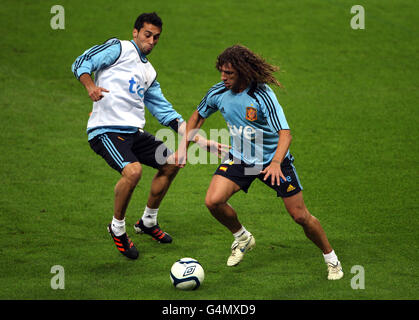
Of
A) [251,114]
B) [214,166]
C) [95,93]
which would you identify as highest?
[95,93]

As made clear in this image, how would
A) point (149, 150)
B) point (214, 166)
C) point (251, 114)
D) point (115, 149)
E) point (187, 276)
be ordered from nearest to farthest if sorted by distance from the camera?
point (187, 276)
point (251, 114)
point (115, 149)
point (149, 150)
point (214, 166)

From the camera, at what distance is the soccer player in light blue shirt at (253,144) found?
18.7 feet

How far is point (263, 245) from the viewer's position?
22.1ft

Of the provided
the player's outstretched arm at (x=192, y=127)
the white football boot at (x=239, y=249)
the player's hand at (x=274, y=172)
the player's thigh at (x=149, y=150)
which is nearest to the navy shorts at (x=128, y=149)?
the player's thigh at (x=149, y=150)

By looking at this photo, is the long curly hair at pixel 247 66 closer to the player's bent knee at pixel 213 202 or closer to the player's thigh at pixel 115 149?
the player's bent knee at pixel 213 202

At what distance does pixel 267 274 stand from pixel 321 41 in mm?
9806

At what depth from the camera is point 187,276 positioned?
17.9 ft

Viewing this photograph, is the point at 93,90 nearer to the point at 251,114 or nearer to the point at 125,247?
the point at 251,114

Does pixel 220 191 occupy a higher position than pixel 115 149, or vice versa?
pixel 115 149

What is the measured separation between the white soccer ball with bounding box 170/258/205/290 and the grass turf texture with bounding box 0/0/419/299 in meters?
0.09

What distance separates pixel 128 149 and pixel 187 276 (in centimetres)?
162

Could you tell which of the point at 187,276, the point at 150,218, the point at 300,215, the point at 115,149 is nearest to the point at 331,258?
the point at 300,215
